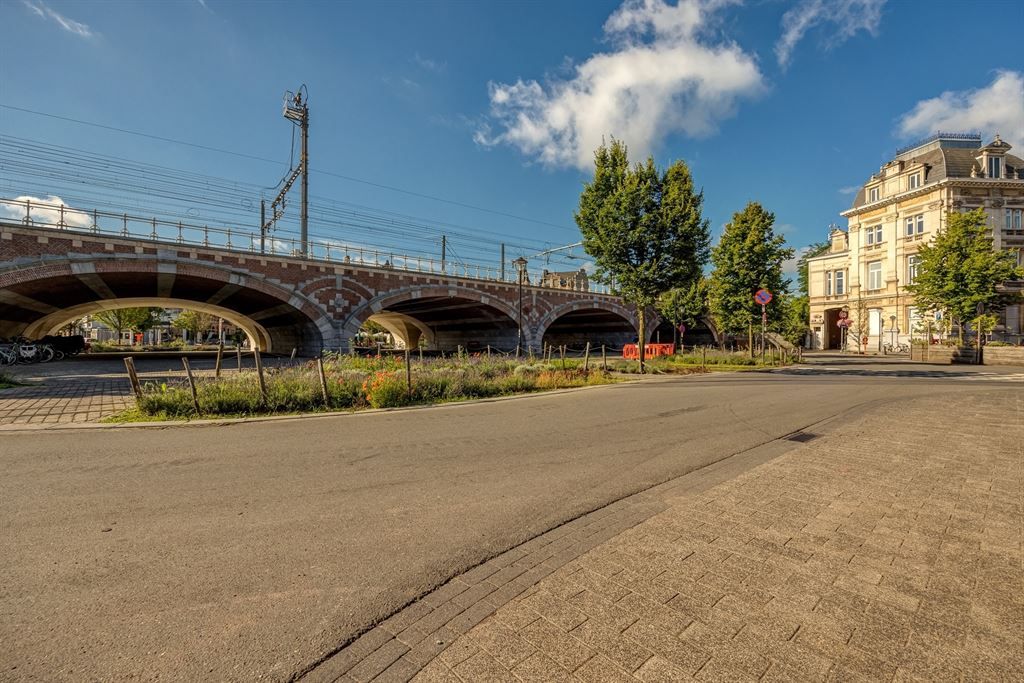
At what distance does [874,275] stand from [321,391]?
51731mm

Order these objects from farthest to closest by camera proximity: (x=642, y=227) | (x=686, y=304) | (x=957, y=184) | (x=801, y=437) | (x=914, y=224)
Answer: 1. (x=686, y=304)
2. (x=914, y=224)
3. (x=957, y=184)
4. (x=642, y=227)
5. (x=801, y=437)

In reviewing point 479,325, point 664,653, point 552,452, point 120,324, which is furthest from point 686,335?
point 120,324

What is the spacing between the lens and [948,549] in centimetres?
329

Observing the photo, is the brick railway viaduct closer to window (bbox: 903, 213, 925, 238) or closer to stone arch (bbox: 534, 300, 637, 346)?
stone arch (bbox: 534, 300, 637, 346)

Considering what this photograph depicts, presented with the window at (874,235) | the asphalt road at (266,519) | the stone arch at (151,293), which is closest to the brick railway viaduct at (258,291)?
the stone arch at (151,293)

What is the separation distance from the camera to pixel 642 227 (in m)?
20.0

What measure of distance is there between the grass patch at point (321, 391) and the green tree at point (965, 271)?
27.5 meters

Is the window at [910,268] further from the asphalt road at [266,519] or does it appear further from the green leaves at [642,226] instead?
the asphalt road at [266,519]

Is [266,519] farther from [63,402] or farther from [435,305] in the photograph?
[435,305]

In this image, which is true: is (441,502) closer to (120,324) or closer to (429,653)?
(429,653)

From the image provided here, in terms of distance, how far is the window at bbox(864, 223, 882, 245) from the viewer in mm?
42281

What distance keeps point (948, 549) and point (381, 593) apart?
407cm

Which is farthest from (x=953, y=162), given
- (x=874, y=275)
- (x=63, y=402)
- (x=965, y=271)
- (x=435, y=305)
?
(x=63, y=402)

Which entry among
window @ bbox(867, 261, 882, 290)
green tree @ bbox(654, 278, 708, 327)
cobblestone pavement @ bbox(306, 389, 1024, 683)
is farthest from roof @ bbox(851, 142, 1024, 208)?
cobblestone pavement @ bbox(306, 389, 1024, 683)
